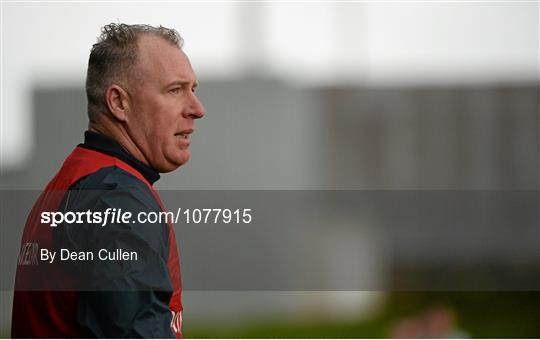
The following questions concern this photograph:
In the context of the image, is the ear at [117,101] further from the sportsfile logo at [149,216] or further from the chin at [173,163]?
the sportsfile logo at [149,216]

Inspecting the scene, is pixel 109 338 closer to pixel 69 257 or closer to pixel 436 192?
pixel 69 257

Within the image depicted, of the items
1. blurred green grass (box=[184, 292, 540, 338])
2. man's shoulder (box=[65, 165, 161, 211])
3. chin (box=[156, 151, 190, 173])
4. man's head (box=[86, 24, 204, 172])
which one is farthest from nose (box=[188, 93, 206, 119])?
blurred green grass (box=[184, 292, 540, 338])

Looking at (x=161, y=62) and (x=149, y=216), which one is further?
(x=161, y=62)

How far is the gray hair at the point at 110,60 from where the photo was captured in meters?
2.12

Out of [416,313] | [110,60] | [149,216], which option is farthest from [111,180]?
[416,313]

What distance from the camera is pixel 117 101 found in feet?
6.93

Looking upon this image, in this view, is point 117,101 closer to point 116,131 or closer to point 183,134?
point 116,131

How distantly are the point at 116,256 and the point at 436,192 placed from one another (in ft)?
5.49

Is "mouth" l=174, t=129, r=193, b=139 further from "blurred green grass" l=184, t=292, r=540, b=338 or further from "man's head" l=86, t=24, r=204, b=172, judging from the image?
"blurred green grass" l=184, t=292, r=540, b=338

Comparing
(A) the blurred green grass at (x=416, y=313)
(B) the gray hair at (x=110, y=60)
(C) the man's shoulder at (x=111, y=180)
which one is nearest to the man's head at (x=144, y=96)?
(B) the gray hair at (x=110, y=60)

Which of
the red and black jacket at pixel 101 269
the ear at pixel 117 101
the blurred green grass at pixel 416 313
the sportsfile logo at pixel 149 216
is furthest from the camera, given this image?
the blurred green grass at pixel 416 313

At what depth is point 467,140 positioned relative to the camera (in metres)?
4.06

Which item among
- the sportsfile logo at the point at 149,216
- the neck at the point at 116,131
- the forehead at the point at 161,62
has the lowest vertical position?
the sportsfile logo at the point at 149,216

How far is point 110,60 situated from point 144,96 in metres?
0.14
